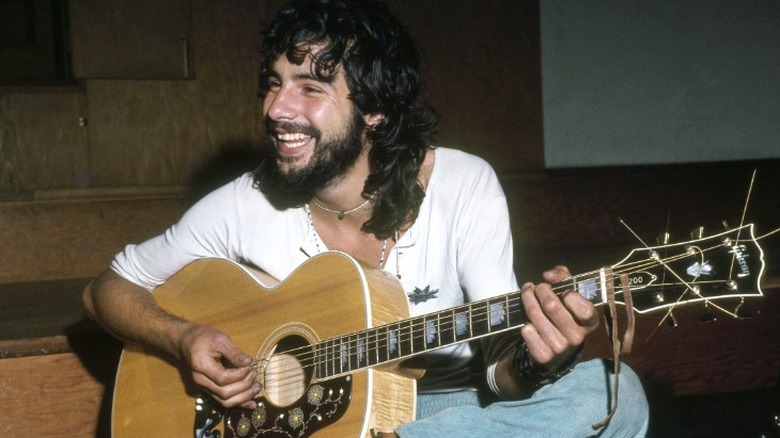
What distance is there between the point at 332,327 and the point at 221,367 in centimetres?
27

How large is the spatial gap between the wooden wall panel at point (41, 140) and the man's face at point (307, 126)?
161 cm

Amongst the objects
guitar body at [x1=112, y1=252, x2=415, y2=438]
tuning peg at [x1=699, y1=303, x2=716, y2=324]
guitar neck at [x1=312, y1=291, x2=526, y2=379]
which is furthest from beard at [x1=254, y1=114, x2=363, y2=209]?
tuning peg at [x1=699, y1=303, x2=716, y2=324]

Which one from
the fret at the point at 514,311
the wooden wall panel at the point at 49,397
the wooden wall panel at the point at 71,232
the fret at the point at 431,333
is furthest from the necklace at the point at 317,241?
the wooden wall panel at the point at 71,232

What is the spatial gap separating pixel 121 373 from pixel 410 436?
0.85 meters

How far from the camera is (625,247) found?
142 inches

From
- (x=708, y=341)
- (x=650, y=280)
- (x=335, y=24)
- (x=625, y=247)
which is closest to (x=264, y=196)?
(x=335, y=24)

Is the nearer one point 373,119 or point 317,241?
point 317,241

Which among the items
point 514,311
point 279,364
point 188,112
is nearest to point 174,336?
point 279,364

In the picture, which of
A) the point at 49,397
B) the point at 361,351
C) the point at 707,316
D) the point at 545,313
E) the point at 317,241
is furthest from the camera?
the point at 49,397

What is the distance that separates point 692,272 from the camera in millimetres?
1404

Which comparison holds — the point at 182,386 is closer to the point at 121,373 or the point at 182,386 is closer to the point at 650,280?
the point at 121,373

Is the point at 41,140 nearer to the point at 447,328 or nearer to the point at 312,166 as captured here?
the point at 312,166

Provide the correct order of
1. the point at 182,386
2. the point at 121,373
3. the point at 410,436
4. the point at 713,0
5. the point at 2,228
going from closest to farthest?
the point at 410,436, the point at 182,386, the point at 121,373, the point at 2,228, the point at 713,0

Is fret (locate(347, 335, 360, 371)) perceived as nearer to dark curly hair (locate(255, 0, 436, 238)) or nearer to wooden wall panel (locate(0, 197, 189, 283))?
dark curly hair (locate(255, 0, 436, 238))
